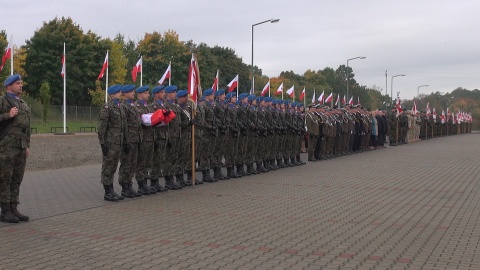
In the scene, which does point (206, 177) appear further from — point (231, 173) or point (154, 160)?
point (154, 160)

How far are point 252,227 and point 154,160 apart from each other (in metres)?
4.36

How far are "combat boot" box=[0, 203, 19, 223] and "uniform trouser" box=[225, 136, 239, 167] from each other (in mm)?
7213

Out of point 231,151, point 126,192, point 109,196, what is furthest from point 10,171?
point 231,151

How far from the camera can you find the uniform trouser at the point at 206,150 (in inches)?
579

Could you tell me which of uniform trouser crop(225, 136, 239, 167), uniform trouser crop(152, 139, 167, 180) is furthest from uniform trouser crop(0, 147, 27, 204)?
uniform trouser crop(225, 136, 239, 167)

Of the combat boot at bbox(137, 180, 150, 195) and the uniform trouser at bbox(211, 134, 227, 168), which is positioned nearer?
the combat boot at bbox(137, 180, 150, 195)

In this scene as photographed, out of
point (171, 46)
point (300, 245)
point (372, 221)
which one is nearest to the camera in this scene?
point (300, 245)

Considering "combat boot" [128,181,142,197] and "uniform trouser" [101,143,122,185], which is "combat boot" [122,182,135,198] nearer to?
"combat boot" [128,181,142,197]

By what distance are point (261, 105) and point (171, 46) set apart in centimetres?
5070

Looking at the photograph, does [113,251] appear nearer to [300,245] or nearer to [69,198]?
[300,245]

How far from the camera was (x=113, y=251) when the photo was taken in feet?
24.0

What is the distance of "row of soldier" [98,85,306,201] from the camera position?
11531mm

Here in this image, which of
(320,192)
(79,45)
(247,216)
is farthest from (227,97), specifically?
(79,45)

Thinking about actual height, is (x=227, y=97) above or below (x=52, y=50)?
below
